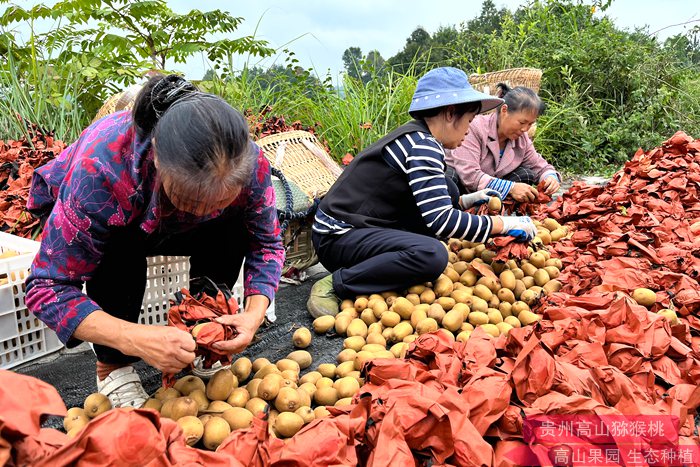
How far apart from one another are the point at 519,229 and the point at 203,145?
191 centimetres

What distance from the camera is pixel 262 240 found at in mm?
2113

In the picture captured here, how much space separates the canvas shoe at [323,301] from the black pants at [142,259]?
59 cm

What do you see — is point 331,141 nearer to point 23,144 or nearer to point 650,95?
point 23,144

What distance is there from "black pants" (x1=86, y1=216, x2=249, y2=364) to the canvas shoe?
0.59 m

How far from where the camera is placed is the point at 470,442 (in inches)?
54.6

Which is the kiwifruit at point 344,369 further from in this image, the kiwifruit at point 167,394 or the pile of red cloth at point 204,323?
the kiwifruit at point 167,394

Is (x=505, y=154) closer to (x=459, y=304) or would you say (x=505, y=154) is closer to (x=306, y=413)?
(x=459, y=304)

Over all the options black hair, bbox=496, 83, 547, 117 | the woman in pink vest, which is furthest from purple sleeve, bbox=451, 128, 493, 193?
black hair, bbox=496, 83, 547, 117

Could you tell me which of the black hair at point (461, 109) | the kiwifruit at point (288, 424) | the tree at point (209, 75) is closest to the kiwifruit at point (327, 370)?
the kiwifruit at point (288, 424)

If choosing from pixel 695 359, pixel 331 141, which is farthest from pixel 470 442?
pixel 331 141

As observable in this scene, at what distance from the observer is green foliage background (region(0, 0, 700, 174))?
4430mm

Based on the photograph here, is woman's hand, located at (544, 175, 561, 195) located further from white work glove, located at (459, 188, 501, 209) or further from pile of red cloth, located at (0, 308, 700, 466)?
pile of red cloth, located at (0, 308, 700, 466)

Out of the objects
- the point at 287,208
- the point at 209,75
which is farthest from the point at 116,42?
the point at 287,208

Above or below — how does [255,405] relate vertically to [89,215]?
below
